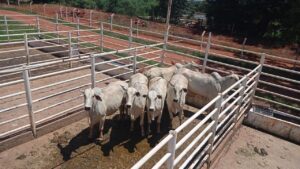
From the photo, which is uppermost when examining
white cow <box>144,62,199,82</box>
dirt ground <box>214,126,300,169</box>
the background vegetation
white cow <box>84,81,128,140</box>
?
the background vegetation

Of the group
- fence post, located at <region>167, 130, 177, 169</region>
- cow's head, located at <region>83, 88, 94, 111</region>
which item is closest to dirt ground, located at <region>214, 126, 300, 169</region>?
fence post, located at <region>167, 130, 177, 169</region>

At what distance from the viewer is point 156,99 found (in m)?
5.56

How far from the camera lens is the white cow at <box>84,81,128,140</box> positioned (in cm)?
513

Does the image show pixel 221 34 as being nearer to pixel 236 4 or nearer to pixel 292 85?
pixel 236 4

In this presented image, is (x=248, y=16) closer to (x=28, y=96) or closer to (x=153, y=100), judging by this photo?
(x=153, y=100)

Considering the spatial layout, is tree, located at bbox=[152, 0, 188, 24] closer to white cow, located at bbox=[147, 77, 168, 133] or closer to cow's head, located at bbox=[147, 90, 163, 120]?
white cow, located at bbox=[147, 77, 168, 133]

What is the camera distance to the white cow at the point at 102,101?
5.13 m

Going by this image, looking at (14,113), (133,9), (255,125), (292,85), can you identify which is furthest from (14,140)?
(133,9)

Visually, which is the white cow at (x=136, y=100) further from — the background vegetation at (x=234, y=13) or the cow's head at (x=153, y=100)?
the background vegetation at (x=234, y=13)

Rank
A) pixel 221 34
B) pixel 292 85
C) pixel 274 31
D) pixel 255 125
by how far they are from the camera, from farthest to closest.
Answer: pixel 221 34
pixel 274 31
pixel 292 85
pixel 255 125

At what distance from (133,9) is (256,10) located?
13492 millimetres

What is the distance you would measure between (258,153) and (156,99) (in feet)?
8.16

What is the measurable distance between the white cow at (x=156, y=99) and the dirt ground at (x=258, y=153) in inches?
62.7

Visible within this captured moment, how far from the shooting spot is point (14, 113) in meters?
6.23
